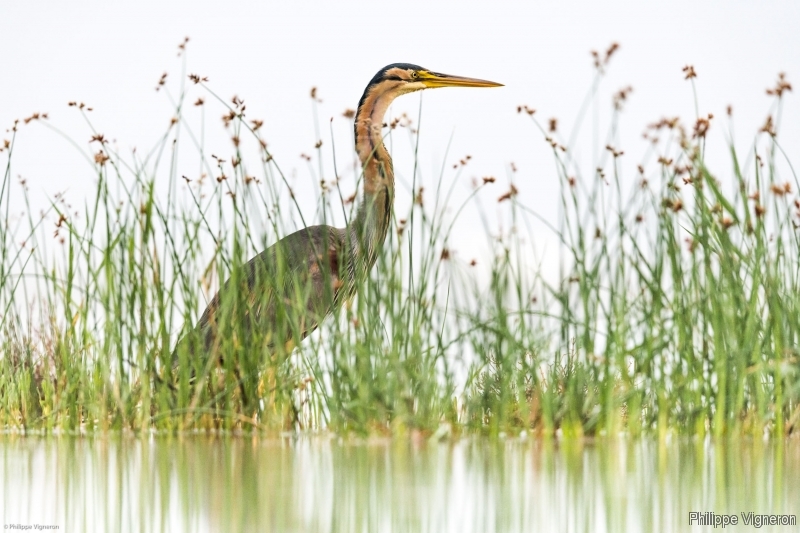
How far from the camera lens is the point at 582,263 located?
3586 mm

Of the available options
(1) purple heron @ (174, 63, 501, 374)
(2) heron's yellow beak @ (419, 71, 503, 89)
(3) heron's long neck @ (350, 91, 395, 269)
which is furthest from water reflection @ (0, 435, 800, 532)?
(2) heron's yellow beak @ (419, 71, 503, 89)

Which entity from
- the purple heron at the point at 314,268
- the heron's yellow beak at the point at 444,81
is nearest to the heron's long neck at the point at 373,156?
the purple heron at the point at 314,268

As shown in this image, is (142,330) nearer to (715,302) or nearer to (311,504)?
(311,504)

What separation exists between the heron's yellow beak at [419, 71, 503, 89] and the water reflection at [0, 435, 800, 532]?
328cm

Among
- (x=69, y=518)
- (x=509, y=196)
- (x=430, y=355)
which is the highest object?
(x=509, y=196)

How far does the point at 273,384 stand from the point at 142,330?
563 mm

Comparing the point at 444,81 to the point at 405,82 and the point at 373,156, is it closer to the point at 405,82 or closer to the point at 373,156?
the point at 405,82

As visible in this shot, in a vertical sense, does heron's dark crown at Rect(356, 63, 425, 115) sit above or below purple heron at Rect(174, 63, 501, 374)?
above

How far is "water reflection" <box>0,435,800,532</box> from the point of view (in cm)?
224

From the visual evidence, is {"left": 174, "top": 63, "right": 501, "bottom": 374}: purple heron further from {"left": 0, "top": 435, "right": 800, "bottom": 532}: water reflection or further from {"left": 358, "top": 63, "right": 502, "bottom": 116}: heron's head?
{"left": 0, "top": 435, "right": 800, "bottom": 532}: water reflection

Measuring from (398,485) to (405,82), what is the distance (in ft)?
13.5

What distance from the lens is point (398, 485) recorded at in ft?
8.57

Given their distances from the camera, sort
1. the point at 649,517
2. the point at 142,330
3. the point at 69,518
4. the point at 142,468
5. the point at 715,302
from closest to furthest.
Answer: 1. the point at 649,517
2. the point at 69,518
3. the point at 142,468
4. the point at 715,302
5. the point at 142,330

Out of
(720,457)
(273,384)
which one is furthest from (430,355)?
(720,457)
